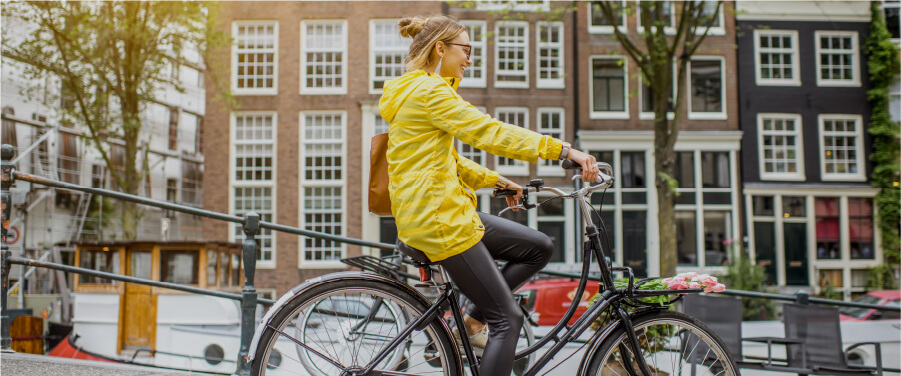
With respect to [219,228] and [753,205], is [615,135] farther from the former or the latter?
[219,228]

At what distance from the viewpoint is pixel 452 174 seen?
2.39 meters

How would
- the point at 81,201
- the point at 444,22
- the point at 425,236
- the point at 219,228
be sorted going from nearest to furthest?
the point at 425,236, the point at 444,22, the point at 219,228, the point at 81,201

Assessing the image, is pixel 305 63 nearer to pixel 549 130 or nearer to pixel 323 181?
pixel 323 181

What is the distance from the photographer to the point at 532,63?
2291cm

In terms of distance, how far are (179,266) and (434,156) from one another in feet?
32.6

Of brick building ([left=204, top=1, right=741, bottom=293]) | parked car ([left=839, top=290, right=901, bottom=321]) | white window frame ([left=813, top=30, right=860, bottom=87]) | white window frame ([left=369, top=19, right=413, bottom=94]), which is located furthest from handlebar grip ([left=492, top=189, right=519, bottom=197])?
white window frame ([left=813, top=30, right=860, bottom=87])

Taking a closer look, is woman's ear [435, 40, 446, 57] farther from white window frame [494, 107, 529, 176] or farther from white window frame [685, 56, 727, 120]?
white window frame [685, 56, 727, 120]

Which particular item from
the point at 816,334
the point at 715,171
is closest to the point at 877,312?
the point at 816,334

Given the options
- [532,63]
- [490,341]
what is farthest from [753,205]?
[490,341]

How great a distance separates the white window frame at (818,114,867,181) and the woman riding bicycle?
77.8ft

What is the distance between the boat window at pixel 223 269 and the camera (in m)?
11.6

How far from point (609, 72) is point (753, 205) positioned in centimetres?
645

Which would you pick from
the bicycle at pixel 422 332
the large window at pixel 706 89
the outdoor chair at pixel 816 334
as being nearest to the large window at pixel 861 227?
the large window at pixel 706 89

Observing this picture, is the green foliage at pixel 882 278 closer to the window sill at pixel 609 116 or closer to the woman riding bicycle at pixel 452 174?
the window sill at pixel 609 116
